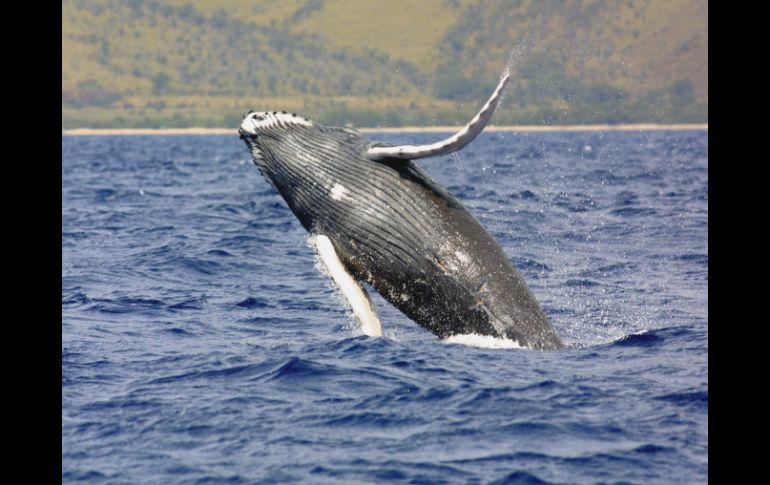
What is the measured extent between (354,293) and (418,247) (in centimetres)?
72

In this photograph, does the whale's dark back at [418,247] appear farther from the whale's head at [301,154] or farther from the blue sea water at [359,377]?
the blue sea water at [359,377]

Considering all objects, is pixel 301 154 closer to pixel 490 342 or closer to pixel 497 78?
pixel 490 342

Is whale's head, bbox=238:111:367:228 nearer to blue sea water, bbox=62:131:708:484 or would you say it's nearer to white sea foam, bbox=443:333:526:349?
blue sea water, bbox=62:131:708:484

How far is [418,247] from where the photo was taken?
986cm

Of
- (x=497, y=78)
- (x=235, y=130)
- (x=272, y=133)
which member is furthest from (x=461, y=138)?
(x=235, y=130)

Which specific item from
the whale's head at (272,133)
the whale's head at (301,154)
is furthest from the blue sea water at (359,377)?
the whale's head at (272,133)

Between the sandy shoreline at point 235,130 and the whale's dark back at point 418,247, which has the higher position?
the whale's dark back at point 418,247

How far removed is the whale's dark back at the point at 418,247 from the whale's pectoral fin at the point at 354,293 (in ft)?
0.60

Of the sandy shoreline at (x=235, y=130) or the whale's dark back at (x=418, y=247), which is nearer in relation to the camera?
the whale's dark back at (x=418, y=247)

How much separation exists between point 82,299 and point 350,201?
18.3 ft

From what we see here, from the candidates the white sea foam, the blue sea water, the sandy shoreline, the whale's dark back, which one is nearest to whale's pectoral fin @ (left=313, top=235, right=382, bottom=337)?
the whale's dark back

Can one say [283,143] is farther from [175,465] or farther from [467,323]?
[175,465]

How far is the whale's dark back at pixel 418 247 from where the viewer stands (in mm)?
9773

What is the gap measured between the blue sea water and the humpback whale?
33cm
